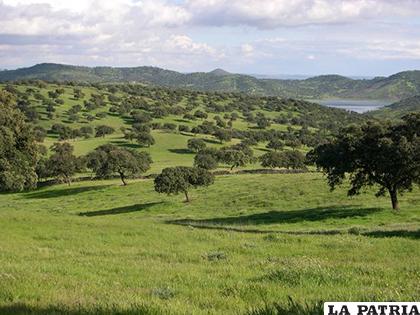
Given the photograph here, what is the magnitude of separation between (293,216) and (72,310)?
1677 inches

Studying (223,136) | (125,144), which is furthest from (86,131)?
(223,136)

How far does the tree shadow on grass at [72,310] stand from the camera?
22.9 ft

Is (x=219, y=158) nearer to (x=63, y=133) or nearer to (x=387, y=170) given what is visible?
(x=63, y=133)

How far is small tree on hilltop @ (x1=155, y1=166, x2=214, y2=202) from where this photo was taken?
69.0 meters

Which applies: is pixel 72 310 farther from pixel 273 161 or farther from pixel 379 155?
pixel 273 161

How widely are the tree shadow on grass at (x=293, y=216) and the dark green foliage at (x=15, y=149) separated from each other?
14.3 m

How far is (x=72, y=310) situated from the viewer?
739 centimetres

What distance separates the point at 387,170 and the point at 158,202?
3361cm

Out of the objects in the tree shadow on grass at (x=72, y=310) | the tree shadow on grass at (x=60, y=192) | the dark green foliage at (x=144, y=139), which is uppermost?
the tree shadow on grass at (x=72, y=310)

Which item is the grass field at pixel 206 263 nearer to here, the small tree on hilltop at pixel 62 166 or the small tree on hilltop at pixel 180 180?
the small tree on hilltop at pixel 180 180

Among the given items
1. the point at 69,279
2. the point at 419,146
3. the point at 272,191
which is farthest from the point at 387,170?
the point at 69,279

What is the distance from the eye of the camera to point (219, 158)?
124 meters

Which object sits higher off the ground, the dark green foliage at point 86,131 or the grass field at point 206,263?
the grass field at point 206,263

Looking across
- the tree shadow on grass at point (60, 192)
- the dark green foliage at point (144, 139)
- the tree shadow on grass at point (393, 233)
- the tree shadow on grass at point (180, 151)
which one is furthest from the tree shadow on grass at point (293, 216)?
the dark green foliage at point (144, 139)
